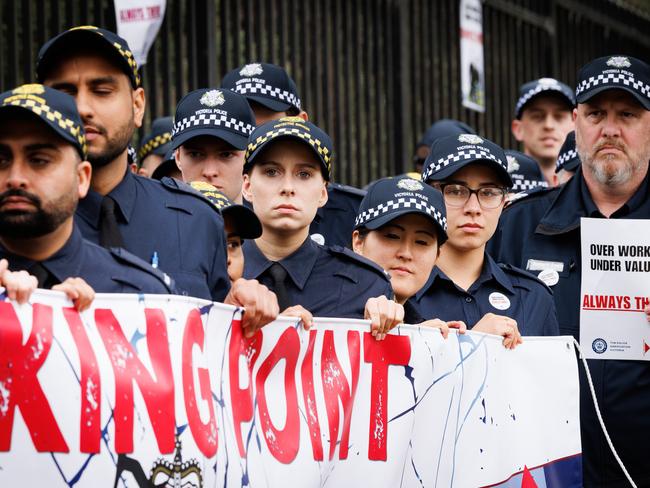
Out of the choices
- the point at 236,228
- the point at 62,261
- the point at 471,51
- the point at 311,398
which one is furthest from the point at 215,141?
the point at 471,51

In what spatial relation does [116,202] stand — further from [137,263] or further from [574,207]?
[574,207]

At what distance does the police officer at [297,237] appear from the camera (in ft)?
15.8

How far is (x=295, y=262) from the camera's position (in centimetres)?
489

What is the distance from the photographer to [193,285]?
4.15m

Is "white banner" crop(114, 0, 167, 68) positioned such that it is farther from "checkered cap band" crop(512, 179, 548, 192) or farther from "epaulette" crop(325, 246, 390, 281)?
"epaulette" crop(325, 246, 390, 281)

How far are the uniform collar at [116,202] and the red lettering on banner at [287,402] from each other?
0.57 metres

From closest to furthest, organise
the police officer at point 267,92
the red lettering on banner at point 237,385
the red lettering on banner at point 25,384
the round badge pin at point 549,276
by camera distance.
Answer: the red lettering on banner at point 25,384 → the red lettering on banner at point 237,385 → the round badge pin at point 549,276 → the police officer at point 267,92

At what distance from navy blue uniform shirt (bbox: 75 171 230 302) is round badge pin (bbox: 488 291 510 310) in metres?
1.50

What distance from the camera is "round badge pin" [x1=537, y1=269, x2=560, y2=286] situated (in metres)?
5.96

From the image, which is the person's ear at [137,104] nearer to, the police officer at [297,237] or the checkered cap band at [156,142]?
the police officer at [297,237]

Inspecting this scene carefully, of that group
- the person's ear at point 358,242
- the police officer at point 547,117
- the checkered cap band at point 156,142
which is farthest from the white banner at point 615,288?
the police officer at point 547,117

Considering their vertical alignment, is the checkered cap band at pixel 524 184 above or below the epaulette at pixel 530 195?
above

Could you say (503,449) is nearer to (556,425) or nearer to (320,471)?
(556,425)

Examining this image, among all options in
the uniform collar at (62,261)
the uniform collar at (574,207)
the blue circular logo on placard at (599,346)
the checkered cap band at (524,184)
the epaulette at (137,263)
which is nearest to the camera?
the uniform collar at (62,261)
